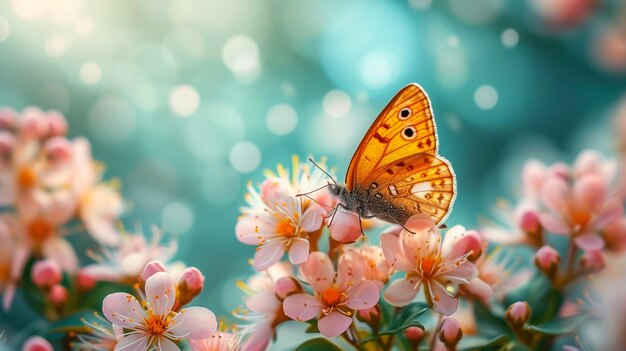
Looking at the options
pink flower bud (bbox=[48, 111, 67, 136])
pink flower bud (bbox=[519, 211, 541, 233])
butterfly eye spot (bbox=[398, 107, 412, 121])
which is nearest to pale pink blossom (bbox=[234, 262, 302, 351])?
butterfly eye spot (bbox=[398, 107, 412, 121])

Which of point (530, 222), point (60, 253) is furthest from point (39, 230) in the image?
point (530, 222)

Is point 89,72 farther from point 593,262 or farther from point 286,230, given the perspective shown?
point 593,262

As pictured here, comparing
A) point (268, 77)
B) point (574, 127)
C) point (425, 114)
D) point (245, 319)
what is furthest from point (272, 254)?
point (574, 127)

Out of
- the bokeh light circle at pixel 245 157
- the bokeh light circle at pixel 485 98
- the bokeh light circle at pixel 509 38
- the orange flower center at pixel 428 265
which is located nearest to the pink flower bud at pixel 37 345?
the orange flower center at pixel 428 265

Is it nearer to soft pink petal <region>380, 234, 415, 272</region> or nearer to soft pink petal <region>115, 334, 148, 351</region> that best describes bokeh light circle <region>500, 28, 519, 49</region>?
soft pink petal <region>380, 234, 415, 272</region>

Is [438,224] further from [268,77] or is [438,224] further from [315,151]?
[268,77]

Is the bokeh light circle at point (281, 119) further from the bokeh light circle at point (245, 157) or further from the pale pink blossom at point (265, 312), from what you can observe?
the pale pink blossom at point (265, 312)
